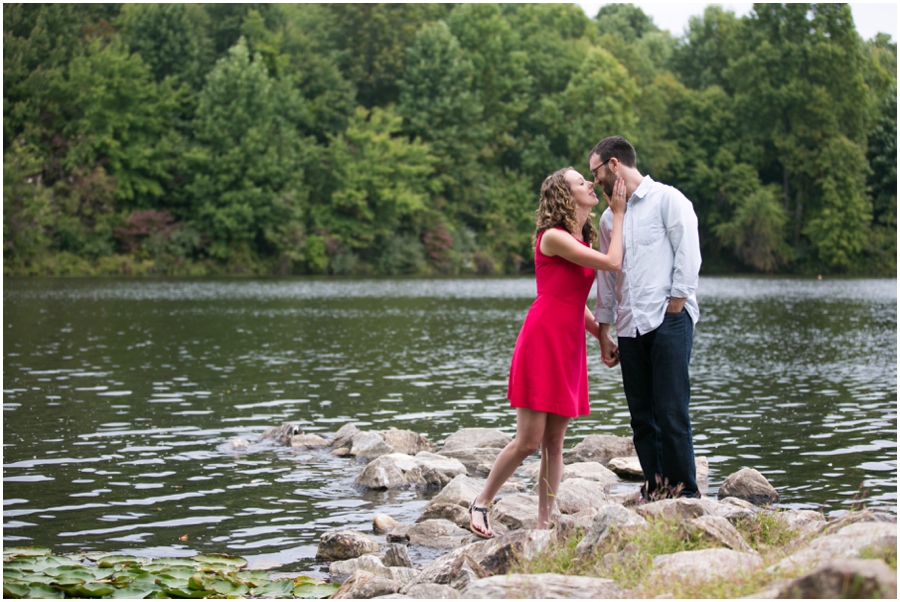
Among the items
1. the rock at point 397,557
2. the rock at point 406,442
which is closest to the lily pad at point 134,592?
the rock at point 397,557

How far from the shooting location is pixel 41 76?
5438 cm

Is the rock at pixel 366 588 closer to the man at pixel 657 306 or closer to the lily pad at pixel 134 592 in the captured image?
the lily pad at pixel 134 592

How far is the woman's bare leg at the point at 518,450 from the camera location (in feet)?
21.0

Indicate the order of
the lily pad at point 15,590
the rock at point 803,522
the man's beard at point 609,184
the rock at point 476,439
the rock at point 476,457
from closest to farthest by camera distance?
the rock at point 803,522, the lily pad at point 15,590, the man's beard at point 609,184, the rock at point 476,457, the rock at point 476,439

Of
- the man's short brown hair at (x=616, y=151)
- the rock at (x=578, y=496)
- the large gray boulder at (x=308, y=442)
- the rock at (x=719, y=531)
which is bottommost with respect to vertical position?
the large gray boulder at (x=308, y=442)

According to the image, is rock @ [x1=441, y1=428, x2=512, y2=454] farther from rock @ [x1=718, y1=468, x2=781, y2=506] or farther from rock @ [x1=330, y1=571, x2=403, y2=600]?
rock @ [x1=330, y1=571, x2=403, y2=600]

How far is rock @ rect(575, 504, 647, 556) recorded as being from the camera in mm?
5277

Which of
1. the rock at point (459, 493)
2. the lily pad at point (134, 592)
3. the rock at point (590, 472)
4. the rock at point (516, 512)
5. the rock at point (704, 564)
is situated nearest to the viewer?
the rock at point (704, 564)

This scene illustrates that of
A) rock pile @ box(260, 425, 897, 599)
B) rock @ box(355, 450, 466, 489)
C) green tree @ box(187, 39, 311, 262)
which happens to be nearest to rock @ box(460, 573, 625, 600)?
rock pile @ box(260, 425, 897, 599)

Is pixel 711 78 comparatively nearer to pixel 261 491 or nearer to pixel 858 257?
pixel 858 257

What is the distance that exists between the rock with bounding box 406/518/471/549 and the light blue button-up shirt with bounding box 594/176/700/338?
6.75 feet

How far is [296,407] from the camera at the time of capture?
46.6 feet

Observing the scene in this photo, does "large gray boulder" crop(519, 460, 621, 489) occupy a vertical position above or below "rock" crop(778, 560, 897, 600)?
below

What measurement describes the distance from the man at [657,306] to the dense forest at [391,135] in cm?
4660
